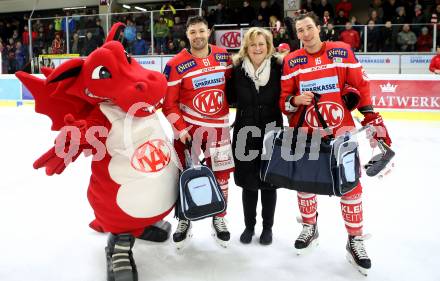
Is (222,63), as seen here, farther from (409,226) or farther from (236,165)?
(409,226)

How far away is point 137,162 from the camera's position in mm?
2078

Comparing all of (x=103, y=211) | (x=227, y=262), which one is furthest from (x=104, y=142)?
(x=227, y=262)

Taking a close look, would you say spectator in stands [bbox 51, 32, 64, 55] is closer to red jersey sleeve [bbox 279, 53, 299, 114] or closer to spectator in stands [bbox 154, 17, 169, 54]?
spectator in stands [bbox 154, 17, 169, 54]

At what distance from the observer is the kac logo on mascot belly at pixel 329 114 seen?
7.11ft

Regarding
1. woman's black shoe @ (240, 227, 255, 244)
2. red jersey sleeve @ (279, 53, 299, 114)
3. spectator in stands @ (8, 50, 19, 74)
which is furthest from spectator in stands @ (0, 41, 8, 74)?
red jersey sleeve @ (279, 53, 299, 114)

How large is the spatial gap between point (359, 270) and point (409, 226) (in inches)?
31.3

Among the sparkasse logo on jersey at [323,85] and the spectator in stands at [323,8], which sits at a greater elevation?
the spectator in stands at [323,8]

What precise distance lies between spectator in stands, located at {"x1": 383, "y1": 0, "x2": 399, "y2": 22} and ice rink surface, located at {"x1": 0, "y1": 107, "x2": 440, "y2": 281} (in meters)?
7.20

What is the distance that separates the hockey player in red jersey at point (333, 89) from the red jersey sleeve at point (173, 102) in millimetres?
562

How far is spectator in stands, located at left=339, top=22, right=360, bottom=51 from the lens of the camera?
8.27 m

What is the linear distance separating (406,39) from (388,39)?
318mm

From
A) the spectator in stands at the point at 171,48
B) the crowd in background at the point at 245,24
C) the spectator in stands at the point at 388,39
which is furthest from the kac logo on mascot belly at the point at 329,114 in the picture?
the spectator in stands at the point at 171,48

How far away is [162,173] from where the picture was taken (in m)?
2.16

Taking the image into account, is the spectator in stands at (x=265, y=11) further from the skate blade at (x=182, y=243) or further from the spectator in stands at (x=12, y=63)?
the skate blade at (x=182, y=243)
